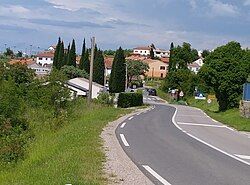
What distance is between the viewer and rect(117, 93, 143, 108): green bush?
191ft

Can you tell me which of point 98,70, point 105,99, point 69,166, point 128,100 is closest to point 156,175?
point 69,166

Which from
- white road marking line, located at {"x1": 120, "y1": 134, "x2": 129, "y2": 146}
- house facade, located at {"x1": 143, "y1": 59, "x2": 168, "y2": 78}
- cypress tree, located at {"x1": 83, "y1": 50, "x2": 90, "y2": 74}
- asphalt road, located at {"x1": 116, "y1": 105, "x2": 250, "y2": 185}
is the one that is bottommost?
A: house facade, located at {"x1": 143, "y1": 59, "x2": 168, "y2": 78}

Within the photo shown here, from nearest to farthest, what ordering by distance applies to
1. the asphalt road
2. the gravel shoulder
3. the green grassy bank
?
the gravel shoulder → the asphalt road → the green grassy bank

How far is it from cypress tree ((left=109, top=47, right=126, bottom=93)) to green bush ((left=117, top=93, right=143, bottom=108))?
103 feet

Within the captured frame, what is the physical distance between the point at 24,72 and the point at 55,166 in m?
33.8

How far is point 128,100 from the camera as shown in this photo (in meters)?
59.2

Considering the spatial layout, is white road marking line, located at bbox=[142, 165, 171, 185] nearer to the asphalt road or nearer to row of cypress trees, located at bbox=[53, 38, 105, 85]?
the asphalt road

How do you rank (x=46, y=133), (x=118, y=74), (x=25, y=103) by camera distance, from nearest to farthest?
(x=46, y=133) < (x=25, y=103) < (x=118, y=74)

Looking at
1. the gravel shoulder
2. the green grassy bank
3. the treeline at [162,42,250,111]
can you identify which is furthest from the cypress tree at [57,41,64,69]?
the gravel shoulder

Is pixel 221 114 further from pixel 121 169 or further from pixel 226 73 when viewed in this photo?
pixel 121 169

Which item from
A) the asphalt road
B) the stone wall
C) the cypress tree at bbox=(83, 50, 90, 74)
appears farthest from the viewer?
the cypress tree at bbox=(83, 50, 90, 74)

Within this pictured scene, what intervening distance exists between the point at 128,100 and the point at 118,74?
35.4m

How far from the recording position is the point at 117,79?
9444 centimetres

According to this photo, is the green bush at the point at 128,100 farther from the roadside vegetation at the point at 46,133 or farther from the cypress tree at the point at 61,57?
the cypress tree at the point at 61,57
